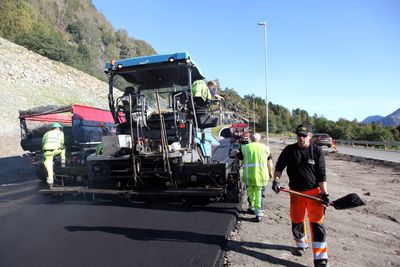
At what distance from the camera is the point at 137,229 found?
5.05 metres

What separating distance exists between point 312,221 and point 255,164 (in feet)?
6.02

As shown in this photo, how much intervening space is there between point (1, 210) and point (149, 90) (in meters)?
3.61

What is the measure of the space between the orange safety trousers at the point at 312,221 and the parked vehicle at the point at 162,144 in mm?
1785

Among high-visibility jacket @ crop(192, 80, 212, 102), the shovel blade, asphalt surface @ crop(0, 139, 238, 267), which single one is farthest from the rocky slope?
the shovel blade

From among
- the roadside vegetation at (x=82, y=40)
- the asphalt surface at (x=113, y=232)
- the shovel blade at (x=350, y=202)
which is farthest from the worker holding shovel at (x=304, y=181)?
the roadside vegetation at (x=82, y=40)

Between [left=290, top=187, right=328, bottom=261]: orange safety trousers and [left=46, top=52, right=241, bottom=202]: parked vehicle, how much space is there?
1785mm

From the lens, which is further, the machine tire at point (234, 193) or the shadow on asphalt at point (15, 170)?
the shadow on asphalt at point (15, 170)

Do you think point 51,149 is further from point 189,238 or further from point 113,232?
point 189,238

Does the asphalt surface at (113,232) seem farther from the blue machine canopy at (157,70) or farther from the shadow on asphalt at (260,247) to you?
the blue machine canopy at (157,70)

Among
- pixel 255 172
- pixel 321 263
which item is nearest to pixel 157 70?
pixel 255 172

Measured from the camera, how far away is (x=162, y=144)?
5863 mm

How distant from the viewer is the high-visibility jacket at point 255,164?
18.4 ft

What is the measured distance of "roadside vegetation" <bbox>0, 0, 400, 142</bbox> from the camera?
37125 mm

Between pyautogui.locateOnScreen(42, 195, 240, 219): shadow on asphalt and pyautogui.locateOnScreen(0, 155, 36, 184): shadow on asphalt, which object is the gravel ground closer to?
pyautogui.locateOnScreen(42, 195, 240, 219): shadow on asphalt
